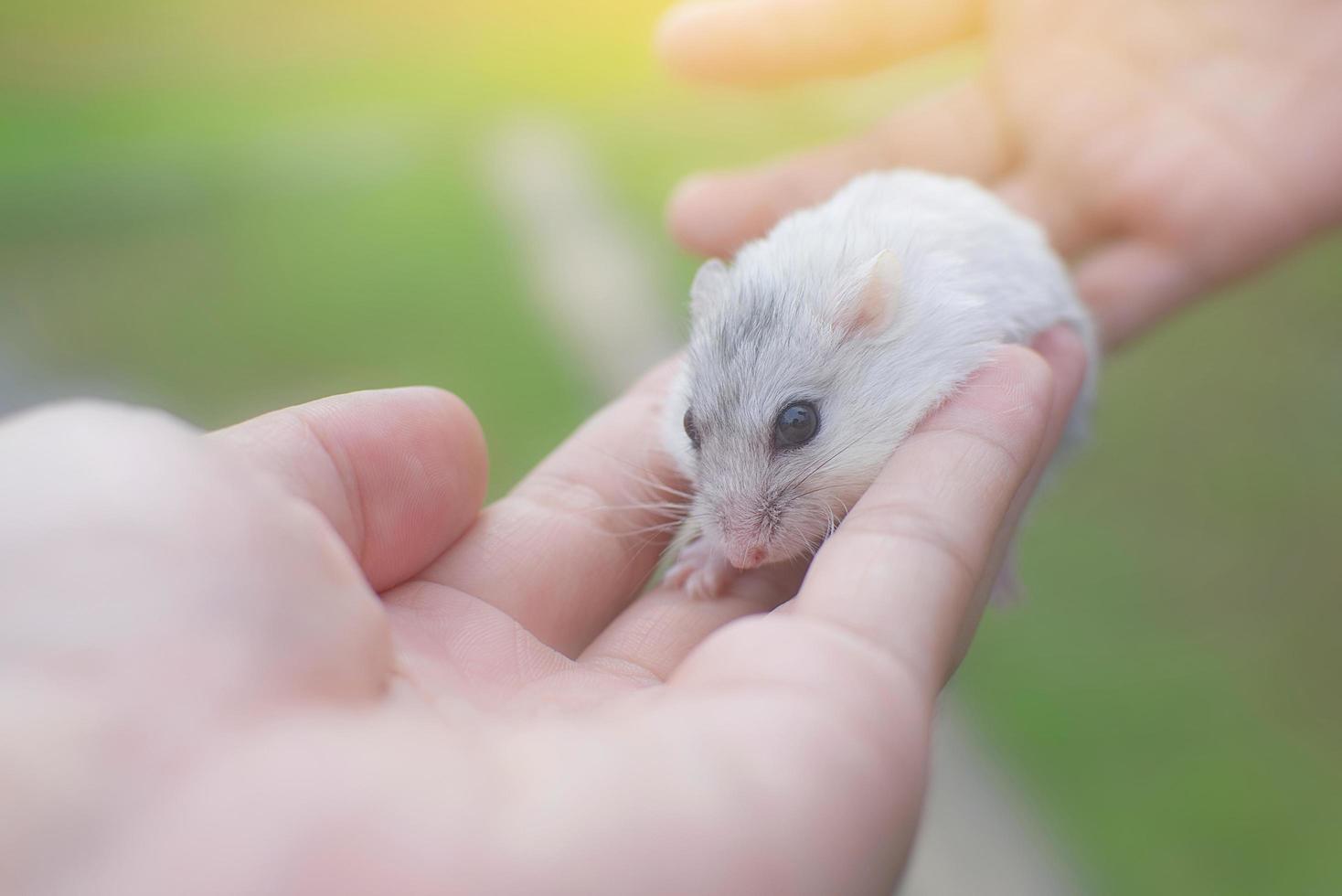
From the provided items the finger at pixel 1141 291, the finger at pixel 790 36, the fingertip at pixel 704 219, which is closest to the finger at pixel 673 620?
the fingertip at pixel 704 219

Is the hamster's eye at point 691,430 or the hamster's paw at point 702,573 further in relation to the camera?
the hamster's eye at point 691,430

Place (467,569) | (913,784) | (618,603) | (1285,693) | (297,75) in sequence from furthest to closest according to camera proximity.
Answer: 1. (297,75)
2. (1285,693)
3. (618,603)
4. (467,569)
5. (913,784)

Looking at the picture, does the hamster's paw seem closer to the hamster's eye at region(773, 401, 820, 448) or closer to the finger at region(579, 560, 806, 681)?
the finger at region(579, 560, 806, 681)

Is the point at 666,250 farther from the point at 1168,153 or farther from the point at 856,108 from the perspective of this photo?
the point at 1168,153

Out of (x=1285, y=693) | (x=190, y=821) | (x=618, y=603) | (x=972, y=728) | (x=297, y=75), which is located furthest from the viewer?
(x=297, y=75)

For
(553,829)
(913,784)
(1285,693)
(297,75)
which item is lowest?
(1285,693)

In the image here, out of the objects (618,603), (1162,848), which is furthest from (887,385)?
(1162,848)

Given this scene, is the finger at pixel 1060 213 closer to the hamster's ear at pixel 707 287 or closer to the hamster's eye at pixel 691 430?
the hamster's ear at pixel 707 287
